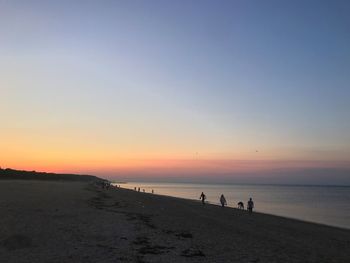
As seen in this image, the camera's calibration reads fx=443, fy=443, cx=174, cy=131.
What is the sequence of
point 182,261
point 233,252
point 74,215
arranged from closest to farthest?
point 182,261 < point 233,252 < point 74,215

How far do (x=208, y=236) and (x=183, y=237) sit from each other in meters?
1.82

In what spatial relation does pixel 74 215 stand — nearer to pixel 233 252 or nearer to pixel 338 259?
pixel 233 252

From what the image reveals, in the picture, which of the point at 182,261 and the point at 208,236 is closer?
the point at 182,261

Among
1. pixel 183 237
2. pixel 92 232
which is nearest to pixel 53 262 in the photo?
pixel 92 232

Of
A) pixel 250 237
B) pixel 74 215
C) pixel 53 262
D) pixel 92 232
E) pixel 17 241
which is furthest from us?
pixel 74 215

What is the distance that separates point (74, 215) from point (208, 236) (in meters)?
9.61

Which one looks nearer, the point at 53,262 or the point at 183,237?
the point at 53,262

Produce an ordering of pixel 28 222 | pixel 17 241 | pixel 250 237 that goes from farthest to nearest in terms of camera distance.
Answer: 1. pixel 250 237
2. pixel 28 222
3. pixel 17 241

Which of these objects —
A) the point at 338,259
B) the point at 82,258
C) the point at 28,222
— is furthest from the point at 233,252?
the point at 28,222

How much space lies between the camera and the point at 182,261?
606 inches

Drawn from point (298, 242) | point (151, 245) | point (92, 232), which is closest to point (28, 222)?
point (92, 232)

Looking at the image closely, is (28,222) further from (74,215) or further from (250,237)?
(250,237)

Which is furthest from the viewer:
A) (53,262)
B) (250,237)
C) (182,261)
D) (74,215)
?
(74,215)

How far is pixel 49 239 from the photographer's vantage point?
59.9 ft
